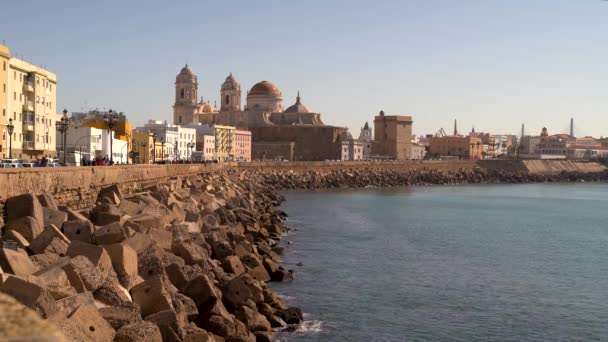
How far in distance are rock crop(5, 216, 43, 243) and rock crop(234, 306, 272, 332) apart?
3.35 m

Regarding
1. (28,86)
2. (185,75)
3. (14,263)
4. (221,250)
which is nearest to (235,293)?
(221,250)

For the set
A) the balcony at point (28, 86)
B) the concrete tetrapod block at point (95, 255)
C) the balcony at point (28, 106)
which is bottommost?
the concrete tetrapod block at point (95, 255)

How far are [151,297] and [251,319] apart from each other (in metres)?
2.69

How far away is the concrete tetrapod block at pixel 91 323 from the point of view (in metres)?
6.20

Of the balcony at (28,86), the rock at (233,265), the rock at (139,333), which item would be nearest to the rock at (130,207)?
the rock at (233,265)

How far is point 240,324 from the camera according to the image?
32.9 feet

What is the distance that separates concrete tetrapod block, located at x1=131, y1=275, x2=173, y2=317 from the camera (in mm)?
8523

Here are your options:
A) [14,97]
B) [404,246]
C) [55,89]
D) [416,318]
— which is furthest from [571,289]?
[55,89]

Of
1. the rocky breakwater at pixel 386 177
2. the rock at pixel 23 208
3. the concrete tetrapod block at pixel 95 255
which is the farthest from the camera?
the rocky breakwater at pixel 386 177

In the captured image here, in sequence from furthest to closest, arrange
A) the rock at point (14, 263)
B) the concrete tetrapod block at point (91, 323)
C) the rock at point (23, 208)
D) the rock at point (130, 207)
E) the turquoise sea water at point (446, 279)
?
the rock at point (130, 207) → the turquoise sea water at point (446, 279) → the rock at point (23, 208) → the rock at point (14, 263) → the concrete tetrapod block at point (91, 323)

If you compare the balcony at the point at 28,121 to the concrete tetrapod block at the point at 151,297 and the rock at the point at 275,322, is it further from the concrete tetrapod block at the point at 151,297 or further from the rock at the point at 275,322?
the concrete tetrapod block at the point at 151,297

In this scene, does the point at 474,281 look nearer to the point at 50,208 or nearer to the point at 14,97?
the point at 50,208

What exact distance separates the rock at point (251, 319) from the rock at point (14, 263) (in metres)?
3.59

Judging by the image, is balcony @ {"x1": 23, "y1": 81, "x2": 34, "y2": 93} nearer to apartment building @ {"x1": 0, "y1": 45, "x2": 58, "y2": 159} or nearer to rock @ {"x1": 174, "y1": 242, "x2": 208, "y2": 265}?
apartment building @ {"x1": 0, "y1": 45, "x2": 58, "y2": 159}
